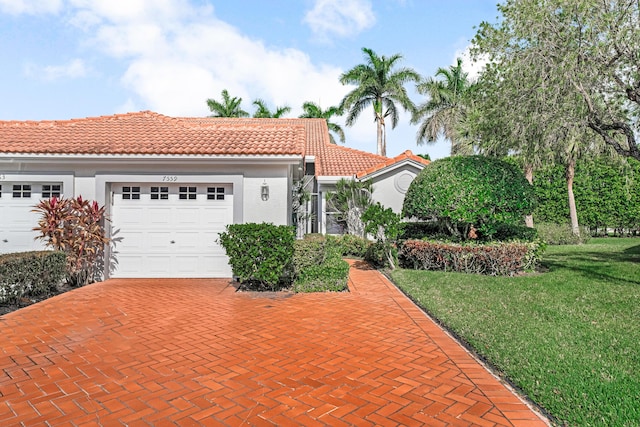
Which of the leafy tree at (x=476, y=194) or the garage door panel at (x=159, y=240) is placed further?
the leafy tree at (x=476, y=194)

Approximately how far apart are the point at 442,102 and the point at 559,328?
2999 centimetres

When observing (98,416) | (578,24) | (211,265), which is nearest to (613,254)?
(578,24)

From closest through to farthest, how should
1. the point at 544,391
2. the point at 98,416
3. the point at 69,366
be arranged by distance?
the point at 98,416 < the point at 544,391 < the point at 69,366

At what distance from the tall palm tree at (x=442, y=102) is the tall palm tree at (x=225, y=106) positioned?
15.7 meters

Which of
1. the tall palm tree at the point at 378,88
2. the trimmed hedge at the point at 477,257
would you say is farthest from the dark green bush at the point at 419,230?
the tall palm tree at the point at 378,88

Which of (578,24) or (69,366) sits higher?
(578,24)

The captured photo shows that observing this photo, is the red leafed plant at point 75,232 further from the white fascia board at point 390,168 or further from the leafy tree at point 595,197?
the leafy tree at point 595,197

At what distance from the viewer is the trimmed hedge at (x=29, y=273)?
7700mm

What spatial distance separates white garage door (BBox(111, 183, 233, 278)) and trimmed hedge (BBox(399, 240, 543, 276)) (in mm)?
5827

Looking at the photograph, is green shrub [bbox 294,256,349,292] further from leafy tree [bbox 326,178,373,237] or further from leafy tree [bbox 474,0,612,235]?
leafy tree [bbox 326,178,373,237]

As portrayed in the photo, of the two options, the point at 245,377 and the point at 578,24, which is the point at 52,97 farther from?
the point at 578,24

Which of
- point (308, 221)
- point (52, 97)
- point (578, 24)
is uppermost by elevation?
point (578, 24)

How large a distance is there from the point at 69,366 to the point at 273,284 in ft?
16.2

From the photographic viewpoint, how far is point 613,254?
50.0 ft
